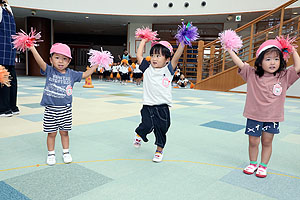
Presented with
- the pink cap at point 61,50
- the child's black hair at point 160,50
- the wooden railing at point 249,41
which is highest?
the wooden railing at point 249,41

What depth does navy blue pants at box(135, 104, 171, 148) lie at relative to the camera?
2359mm

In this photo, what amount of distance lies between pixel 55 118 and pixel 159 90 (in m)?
0.95

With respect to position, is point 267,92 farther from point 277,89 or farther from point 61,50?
point 61,50

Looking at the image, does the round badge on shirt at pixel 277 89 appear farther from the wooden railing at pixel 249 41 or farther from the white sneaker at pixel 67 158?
the wooden railing at pixel 249 41

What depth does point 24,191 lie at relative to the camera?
5.48ft


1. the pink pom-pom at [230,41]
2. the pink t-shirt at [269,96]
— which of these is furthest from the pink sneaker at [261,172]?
the pink pom-pom at [230,41]

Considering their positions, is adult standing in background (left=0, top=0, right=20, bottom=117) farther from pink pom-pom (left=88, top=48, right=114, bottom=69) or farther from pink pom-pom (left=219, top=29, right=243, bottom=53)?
pink pom-pom (left=219, top=29, right=243, bottom=53)

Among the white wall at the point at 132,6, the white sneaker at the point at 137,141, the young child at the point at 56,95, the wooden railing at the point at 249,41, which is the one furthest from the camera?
the white wall at the point at 132,6

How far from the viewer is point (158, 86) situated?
2.34 meters

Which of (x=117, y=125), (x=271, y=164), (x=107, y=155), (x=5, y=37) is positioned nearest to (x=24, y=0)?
(x=5, y=37)

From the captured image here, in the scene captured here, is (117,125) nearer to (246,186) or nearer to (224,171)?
(224,171)

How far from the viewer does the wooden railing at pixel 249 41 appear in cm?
851

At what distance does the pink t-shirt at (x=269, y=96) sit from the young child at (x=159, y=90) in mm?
730

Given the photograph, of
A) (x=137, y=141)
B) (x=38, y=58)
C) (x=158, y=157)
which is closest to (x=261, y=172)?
(x=158, y=157)
